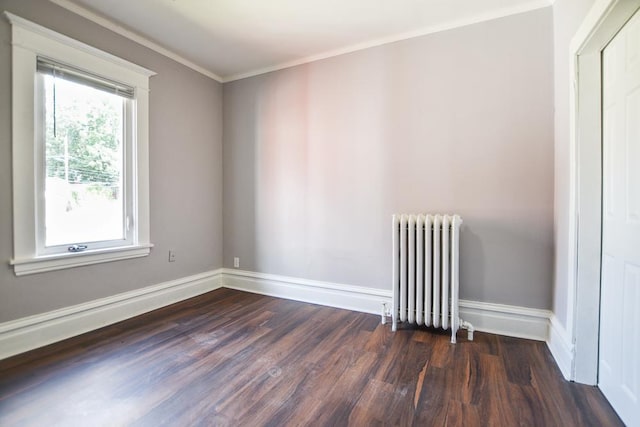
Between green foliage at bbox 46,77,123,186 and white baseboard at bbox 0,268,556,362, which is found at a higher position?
green foliage at bbox 46,77,123,186

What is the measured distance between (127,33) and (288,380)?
3.14 meters

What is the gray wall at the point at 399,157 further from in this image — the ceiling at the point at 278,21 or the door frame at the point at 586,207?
the door frame at the point at 586,207

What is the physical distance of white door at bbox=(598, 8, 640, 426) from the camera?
1315mm

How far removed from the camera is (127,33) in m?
2.59

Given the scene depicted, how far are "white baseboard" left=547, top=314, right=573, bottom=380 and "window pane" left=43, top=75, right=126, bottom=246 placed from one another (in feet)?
11.4

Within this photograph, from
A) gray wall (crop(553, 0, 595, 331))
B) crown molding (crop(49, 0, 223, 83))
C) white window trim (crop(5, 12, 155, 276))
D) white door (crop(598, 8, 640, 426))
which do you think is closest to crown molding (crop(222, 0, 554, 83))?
gray wall (crop(553, 0, 595, 331))

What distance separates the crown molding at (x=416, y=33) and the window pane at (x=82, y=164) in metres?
1.57

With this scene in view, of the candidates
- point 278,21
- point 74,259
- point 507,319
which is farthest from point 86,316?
point 507,319

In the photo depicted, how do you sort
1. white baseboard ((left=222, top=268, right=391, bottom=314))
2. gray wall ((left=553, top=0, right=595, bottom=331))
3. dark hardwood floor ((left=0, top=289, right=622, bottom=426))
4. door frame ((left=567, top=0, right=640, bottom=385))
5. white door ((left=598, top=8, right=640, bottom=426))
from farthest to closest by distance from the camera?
white baseboard ((left=222, top=268, right=391, bottom=314)) → gray wall ((left=553, top=0, right=595, bottom=331)) → door frame ((left=567, top=0, right=640, bottom=385)) → dark hardwood floor ((left=0, top=289, right=622, bottom=426)) → white door ((left=598, top=8, right=640, bottom=426))

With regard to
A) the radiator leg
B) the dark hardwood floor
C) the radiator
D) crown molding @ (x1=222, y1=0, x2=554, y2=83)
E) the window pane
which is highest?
crown molding @ (x1=222, y1=0, x2=554, y2=83)

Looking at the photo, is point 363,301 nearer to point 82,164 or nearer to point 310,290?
point 310,290

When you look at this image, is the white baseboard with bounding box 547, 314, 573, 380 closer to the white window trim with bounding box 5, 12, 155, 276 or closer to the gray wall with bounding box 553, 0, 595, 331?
the gray wall with bounding box 553, 0, 595, 331

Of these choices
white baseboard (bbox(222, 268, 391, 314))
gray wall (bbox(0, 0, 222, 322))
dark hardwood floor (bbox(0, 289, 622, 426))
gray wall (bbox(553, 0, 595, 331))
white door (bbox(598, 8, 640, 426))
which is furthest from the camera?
white baseboard (bbox(222, 268, 391, 314))

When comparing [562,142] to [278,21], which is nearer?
[562,142]
